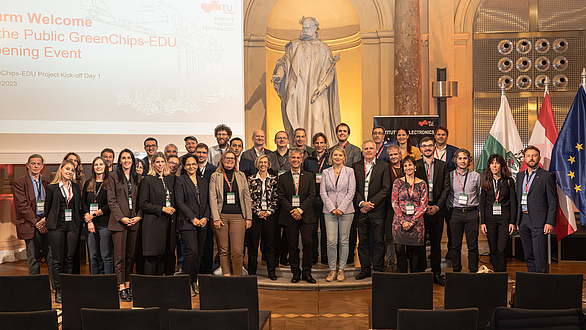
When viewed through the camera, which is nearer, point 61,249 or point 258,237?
point 61,249

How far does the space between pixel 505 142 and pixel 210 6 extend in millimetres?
4259

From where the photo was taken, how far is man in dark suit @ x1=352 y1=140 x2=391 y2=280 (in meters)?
5.64

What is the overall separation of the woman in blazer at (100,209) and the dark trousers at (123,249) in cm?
12

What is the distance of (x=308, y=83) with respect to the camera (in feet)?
27.5

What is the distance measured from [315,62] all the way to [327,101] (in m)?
0.64

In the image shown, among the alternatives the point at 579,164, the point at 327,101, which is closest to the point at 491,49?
the point at 327,101

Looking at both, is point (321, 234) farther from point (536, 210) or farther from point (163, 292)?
point (163, 292)

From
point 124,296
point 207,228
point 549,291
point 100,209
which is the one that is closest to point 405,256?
point 207,228

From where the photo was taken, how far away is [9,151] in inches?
253

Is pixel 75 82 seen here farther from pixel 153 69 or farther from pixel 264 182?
pixel 264 182

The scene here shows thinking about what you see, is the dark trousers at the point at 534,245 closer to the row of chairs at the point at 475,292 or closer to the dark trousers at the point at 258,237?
the row of chairs at the point at 475,292

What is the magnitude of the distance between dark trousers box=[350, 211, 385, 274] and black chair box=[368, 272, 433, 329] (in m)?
2.35

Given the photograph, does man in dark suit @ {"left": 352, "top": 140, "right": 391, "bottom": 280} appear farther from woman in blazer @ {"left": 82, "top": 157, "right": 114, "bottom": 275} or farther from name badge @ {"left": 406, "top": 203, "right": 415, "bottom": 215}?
woman in blazer @ {"left": 82, "top": 157, "right": 114, "bottom": 275}

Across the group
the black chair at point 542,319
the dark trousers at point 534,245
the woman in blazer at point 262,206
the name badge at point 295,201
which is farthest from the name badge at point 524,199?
the black chair at point 542,319
